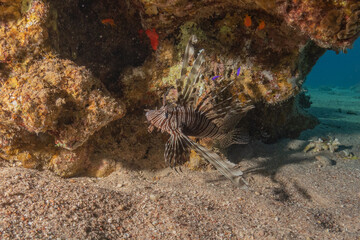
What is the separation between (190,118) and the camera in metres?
3.03

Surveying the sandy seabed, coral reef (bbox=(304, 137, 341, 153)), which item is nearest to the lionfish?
the sandy seabed

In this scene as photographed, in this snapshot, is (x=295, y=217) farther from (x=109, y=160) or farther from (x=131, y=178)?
(x=109, y=160)

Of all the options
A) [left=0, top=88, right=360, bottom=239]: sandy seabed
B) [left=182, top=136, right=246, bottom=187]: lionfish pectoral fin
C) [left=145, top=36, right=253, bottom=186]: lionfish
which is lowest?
[left=0, top=88, right=360, bottom=239]: sandy seabed

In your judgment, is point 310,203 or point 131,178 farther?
point 131,178

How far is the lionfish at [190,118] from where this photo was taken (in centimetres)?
263

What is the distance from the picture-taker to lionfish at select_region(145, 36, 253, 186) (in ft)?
8.63

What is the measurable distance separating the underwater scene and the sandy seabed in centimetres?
2

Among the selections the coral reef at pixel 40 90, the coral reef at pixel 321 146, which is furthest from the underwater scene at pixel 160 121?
the coral reef at pixel 321 146

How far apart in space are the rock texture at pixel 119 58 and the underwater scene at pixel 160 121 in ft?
0.05

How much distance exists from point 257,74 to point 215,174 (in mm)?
1715

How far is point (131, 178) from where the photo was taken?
12.0 ft

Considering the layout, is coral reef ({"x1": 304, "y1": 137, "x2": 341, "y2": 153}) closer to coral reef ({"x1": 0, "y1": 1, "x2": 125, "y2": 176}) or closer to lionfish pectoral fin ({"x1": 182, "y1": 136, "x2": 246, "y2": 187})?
lionfish pectoral fin ({"x1": 182, "y1": 136, "x2": 246, "y2": 187})

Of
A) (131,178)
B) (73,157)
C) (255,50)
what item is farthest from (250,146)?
(73,157)

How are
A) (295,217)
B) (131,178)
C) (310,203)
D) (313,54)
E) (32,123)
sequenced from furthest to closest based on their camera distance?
1. (313,54)
2. (131,178)
3. (310,203)
4. (295,217)
5. (32,123)
